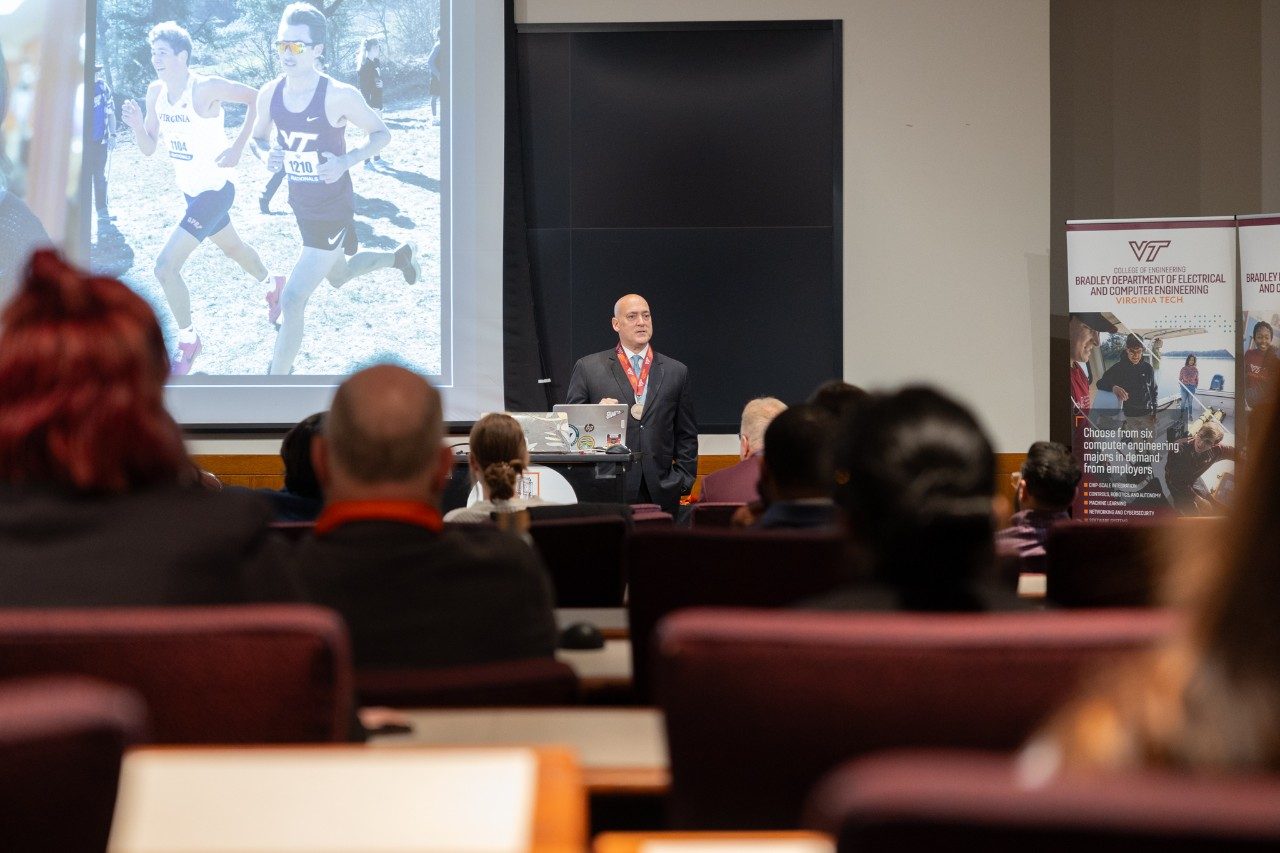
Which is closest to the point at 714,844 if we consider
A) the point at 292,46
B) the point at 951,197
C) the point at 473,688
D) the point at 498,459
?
the point at 473,688

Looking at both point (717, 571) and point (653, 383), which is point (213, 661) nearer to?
point (717, 571)

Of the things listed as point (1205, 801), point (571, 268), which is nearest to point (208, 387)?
point (571, 268)

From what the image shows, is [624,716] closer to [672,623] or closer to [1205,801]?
[672,623]

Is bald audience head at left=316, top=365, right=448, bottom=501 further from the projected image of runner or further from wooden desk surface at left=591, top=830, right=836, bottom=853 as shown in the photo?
the projected image of runner

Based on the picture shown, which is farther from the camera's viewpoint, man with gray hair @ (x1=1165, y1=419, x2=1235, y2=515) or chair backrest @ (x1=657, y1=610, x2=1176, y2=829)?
man with gray hair @ (x1=1165, y1=419, x2=1235, y2=515)

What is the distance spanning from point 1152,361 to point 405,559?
21.0 ft

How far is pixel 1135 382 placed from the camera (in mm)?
7336

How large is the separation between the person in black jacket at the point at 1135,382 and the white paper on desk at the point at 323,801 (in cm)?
698

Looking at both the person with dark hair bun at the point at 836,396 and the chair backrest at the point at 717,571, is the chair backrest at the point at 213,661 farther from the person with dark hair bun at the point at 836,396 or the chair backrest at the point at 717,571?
the person with dark hair bun at the point at 836,396

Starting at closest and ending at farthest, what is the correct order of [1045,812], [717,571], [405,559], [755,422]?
[1045,812] → [405,559] → [717,571] → [755,422]

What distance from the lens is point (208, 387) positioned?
24.1ft

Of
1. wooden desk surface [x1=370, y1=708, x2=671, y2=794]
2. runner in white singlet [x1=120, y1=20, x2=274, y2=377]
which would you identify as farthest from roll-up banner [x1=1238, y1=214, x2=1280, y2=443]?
wooden desk surface [x1=370, y1=708, x2=671, y2=794]

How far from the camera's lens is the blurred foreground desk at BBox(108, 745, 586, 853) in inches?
33.5

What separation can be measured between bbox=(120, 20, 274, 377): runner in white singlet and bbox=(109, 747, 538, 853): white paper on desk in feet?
21.9
